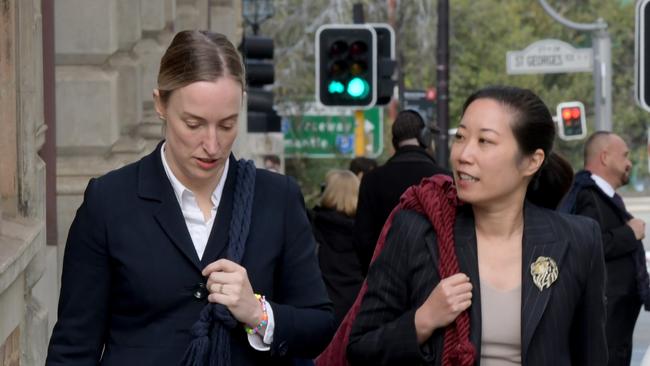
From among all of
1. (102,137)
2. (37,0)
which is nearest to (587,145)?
(102,137)

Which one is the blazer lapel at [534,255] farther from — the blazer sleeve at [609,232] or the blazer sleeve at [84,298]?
the blazer sleeve at [609,232]

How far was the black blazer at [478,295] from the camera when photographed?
15.1 feet

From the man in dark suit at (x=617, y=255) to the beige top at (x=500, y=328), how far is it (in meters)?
5.41

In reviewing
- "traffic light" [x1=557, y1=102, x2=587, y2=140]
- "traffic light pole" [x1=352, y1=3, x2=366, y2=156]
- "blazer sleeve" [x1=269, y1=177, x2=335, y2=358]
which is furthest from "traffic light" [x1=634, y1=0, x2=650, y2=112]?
"traffic light" [x1=557, y1=102, x2=587, y2=140]

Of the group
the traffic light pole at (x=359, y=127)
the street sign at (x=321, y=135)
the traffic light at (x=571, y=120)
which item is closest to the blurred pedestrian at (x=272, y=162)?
the traffic light pole at (x=359, y=127)

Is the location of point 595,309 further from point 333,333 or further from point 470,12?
point 470,12

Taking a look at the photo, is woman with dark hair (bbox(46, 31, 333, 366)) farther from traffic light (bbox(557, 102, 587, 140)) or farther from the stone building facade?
traffic light (bbox(557, 102, 587, 140))

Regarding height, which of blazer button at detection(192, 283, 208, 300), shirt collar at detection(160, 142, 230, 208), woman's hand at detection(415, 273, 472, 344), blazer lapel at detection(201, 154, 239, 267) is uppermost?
shirt collar at detection(160, 142, 230, 208)

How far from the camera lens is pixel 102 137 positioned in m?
10.9

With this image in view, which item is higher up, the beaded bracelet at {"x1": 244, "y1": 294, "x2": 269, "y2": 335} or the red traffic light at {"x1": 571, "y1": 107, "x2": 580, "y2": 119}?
the beaded bracelet at {"x1": 244, "y1": 294, "x2": 269, "y2": 335}

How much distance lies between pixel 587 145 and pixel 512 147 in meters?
6.14

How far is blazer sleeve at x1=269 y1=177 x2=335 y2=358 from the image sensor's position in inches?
169

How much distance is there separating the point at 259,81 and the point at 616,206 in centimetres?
893

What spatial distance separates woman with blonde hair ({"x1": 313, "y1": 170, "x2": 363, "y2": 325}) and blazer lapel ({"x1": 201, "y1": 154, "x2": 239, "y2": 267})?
6.83m
